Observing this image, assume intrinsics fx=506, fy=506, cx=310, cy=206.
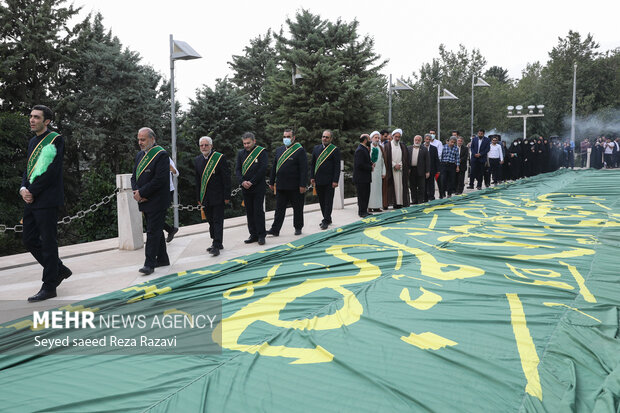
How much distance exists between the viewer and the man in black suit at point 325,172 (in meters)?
9.09

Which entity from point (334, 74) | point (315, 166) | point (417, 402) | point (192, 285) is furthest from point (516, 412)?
point (334, 74)

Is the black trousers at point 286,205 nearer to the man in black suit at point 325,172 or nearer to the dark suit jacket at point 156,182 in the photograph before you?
the man in black suit at point 325,172

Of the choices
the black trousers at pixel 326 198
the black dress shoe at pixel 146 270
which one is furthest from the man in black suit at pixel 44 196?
the black trousers at pixel 326 198

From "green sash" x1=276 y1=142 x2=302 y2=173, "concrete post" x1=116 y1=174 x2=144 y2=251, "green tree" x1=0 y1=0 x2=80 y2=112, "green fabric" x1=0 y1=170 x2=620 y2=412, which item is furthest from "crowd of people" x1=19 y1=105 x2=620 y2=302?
"green tree" x1=0 y1=0 x2=80 y2=112

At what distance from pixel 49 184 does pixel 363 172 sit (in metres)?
6.41

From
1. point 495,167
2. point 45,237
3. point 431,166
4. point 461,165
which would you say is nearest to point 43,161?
point 45,237

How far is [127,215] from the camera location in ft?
24.2

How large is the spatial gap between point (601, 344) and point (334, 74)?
2533 centimetres

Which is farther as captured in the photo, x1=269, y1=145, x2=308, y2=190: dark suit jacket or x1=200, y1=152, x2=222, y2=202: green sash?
x1=269, y1=145, x2=308, y2=190: dark suit jacket

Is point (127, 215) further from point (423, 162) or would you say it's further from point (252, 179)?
point (423, 162)

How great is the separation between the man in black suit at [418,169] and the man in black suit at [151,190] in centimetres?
760

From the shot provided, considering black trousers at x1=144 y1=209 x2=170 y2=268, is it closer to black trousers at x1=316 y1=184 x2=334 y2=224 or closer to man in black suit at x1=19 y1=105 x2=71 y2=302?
man in black suit at x1=19 y1=105 x2=71 y2=302

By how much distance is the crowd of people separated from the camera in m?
4.98

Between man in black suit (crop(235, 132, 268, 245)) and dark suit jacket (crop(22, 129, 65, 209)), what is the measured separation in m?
2.86
